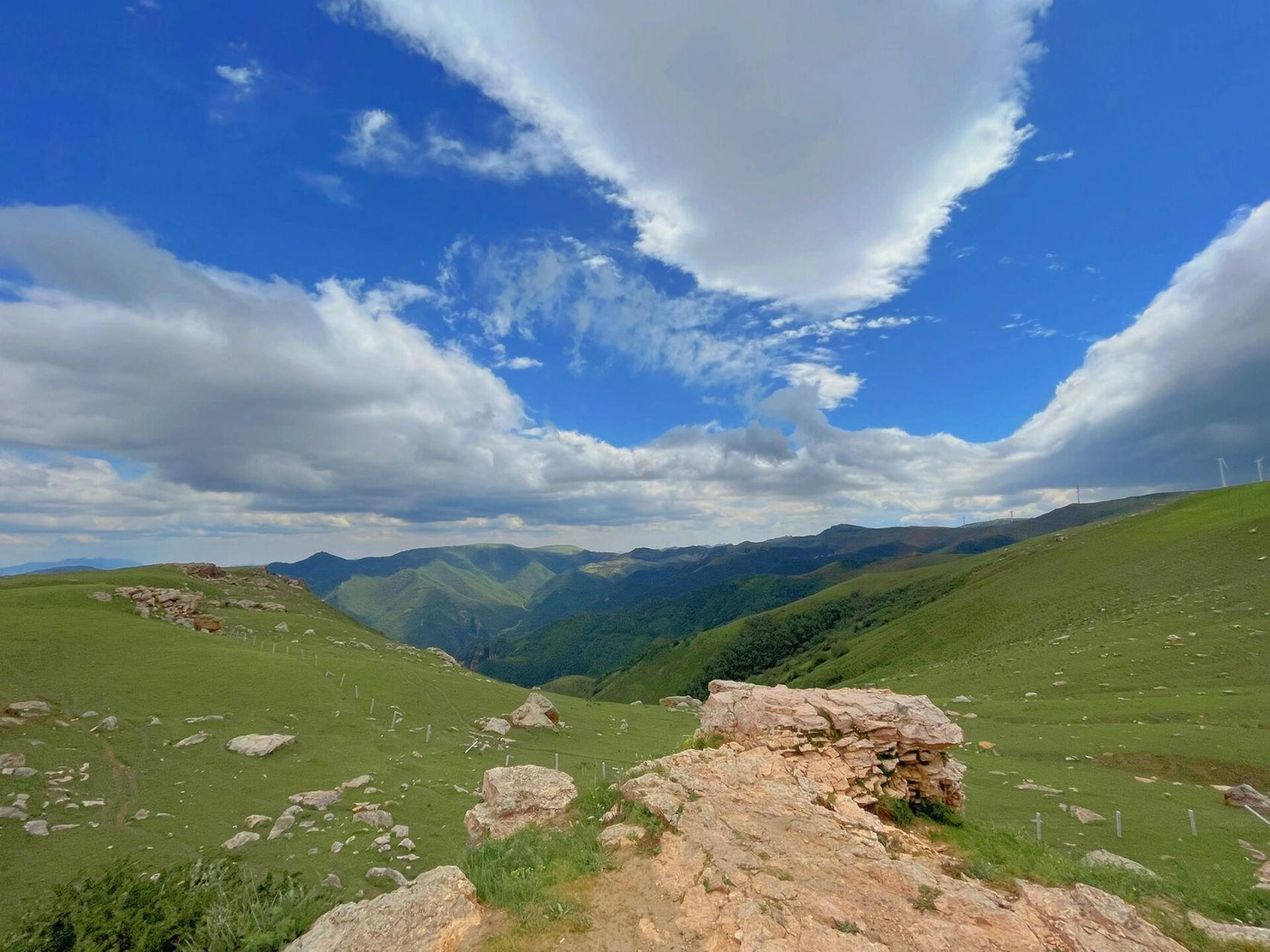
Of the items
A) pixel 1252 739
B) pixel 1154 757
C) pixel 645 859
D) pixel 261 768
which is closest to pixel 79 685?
pixel 261 768

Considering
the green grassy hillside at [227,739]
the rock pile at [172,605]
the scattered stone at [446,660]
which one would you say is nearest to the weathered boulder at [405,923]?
the green grassy hillside at [227,739]

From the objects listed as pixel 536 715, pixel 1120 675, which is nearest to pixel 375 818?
pixel 536 715

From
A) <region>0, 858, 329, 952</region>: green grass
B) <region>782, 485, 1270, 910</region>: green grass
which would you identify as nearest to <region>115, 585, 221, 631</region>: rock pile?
<region>0, 858, 329, 952</region>: green grass

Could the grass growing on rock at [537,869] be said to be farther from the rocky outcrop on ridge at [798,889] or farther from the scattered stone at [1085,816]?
the scattered stone at [1085,816]

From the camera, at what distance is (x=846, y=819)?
14.5 metres

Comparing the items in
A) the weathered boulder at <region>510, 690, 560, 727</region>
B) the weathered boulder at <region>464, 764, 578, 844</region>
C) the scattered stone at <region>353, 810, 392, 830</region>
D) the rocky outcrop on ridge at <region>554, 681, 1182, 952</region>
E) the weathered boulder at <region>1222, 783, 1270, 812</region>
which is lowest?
the weathered boulder at <region>510, 690, 560, 727</region>

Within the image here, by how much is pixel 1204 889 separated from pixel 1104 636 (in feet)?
215

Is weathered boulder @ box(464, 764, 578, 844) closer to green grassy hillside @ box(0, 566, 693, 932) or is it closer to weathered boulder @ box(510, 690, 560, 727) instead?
green grassy hillside @ box(0, 566, 693, 932)

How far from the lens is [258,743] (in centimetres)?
2908

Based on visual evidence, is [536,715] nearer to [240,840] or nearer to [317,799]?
[317,799]

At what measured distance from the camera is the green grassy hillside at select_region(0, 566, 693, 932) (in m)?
20.2

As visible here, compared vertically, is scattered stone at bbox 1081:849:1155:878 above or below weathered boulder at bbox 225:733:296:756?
above

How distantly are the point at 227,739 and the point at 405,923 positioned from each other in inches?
1145

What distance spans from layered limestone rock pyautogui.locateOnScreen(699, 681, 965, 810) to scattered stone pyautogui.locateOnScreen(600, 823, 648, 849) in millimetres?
7111
